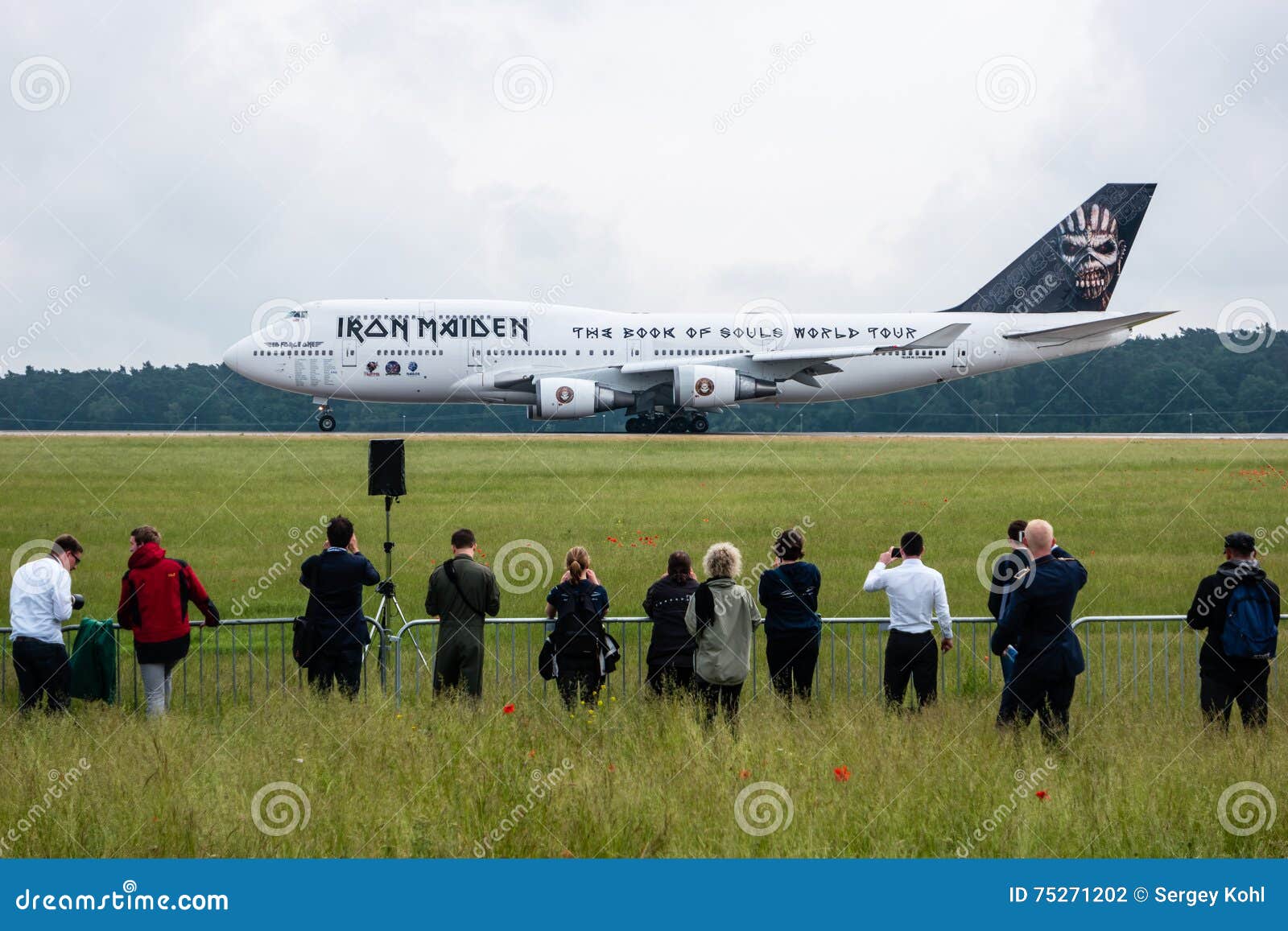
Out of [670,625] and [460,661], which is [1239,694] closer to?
[670,625]

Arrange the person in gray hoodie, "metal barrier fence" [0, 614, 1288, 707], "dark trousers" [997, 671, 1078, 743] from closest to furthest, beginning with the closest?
"dark trousers" [997, 671, 1078, 743] < the person in gray hoodie < "metal barrier fence" [0, 614, 1288, 707]

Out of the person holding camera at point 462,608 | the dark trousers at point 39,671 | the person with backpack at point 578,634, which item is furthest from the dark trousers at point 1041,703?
the dark trousers at point 39,671

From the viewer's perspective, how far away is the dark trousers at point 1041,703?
28.2 feet

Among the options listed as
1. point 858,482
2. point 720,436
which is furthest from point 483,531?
point 720,436

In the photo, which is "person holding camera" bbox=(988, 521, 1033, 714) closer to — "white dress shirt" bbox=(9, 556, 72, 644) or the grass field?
the grass field

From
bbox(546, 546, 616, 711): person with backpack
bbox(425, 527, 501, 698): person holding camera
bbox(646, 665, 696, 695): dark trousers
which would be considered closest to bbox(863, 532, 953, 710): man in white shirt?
bbox(646, 665, 696, 695): dark trousers

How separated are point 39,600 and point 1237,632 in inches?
334

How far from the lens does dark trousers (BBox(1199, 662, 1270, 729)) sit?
913 centimetres

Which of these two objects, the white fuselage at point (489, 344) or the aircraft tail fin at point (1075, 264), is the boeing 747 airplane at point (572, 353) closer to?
the white fuselage at point (489, 344)

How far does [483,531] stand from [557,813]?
480 inches

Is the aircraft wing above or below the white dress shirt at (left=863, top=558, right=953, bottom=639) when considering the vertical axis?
above

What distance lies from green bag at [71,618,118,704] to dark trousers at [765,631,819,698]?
502 cm

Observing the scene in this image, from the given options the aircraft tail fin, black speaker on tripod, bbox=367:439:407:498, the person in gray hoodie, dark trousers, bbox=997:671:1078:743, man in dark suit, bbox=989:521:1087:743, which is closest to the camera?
man in dark suit, bbox=989:521:1087:743

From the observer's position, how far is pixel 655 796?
762 centimetres
